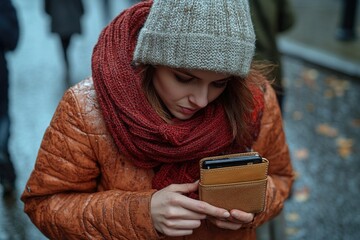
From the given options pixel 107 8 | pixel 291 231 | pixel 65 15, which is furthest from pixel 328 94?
pixel 107 8

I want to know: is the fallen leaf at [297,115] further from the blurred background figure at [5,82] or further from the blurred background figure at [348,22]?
the blurred background figure at [5,82]

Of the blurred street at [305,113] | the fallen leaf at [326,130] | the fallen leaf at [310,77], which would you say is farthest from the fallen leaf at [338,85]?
the fallen leaf at [326,130]

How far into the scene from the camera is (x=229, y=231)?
1.78 m

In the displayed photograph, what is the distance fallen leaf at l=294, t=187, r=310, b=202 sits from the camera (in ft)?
14.1

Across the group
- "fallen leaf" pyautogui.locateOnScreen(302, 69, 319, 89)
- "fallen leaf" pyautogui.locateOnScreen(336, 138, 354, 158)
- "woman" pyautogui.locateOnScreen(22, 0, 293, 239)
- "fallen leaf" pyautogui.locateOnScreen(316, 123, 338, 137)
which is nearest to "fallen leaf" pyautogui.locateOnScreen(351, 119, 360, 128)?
"fallen leaf" pyautogui.locateOnScreen(316, 123, 338, 137)

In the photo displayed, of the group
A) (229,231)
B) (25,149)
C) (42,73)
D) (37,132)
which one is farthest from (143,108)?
(42,73)

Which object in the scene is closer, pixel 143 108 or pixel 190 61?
pixel 190 61

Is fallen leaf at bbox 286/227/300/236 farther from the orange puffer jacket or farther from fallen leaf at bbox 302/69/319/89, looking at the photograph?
fallen leaf at bbox 302/69/319/89

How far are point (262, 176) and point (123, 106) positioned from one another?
0.46m

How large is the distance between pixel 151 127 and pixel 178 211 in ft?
0.85

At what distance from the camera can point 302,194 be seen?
4359mm

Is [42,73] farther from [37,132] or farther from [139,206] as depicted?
[139,206]

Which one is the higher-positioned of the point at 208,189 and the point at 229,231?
the point at 208,189

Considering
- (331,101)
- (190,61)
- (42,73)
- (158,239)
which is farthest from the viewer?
(42,73)
